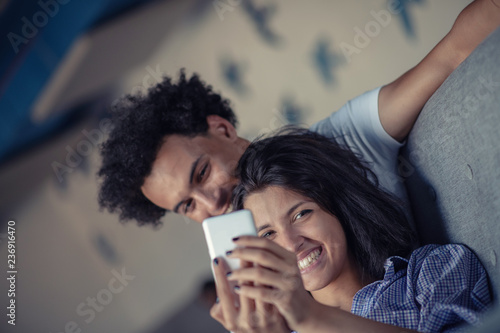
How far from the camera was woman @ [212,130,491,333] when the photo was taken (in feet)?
2.07

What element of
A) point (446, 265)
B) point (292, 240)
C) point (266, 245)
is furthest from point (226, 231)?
point (446, 265)

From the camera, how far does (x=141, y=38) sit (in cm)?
164

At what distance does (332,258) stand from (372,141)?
36 centimetres

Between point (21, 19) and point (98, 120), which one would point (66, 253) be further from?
point (21, 19)

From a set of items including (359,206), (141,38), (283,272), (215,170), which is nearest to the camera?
(283,272)

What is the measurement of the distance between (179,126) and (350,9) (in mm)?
785

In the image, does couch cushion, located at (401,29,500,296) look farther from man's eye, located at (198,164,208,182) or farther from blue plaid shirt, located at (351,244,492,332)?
man's eye, located at (198,164,208,182)

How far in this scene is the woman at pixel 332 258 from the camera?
0.63m

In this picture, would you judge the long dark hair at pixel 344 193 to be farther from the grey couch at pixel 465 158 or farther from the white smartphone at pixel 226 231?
the white smartphone at pixel 226 231

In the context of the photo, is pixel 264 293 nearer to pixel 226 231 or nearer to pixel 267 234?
pixel 226 231

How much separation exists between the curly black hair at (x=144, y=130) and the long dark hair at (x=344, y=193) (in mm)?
388

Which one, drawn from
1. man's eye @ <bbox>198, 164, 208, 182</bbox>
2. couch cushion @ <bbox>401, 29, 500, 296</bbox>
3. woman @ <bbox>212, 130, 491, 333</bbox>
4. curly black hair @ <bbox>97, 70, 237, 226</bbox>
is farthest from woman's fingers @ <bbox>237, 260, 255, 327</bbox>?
curly black hair @ <bbox>97, 70, 237, 226</bbox>

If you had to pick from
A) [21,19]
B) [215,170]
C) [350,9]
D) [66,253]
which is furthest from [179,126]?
[350,9]

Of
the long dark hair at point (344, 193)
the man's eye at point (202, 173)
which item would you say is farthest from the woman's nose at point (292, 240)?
the man's eye at point (202, 173)
